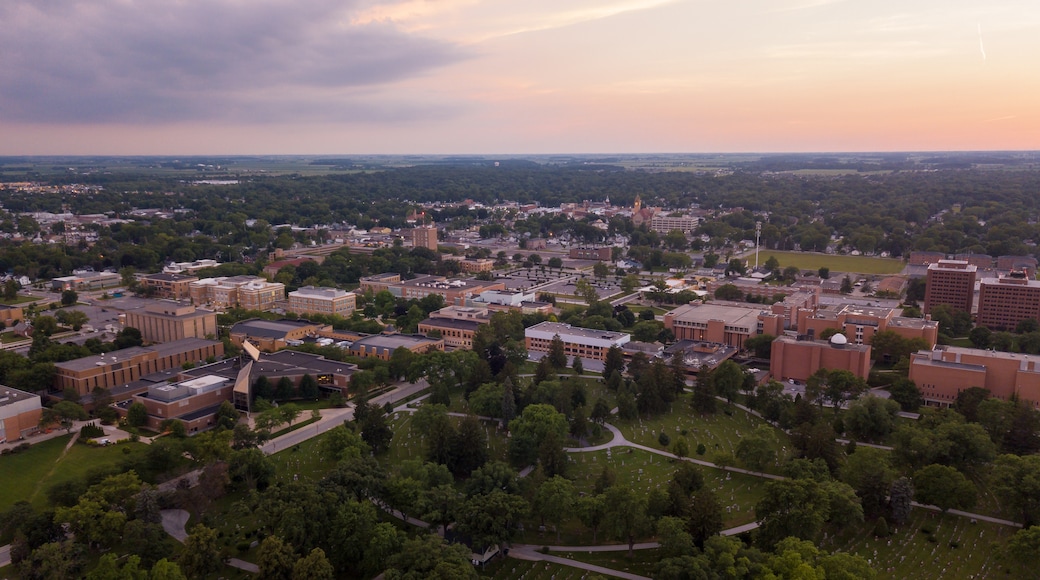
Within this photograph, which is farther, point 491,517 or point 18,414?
point 18,414

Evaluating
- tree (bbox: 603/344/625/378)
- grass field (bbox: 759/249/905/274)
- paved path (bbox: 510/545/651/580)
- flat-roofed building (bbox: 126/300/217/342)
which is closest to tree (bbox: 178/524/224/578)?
paved path (bbox: 510/545/651/580)

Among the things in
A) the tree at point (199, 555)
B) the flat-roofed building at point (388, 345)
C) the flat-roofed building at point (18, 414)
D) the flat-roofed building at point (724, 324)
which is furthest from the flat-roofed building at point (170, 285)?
the tree at point (199, 555)

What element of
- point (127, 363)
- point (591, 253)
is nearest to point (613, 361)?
point (127, 363)

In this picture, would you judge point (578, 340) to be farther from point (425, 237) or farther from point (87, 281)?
point (87, 281)

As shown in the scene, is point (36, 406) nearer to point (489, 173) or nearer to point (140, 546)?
point (140, 546)

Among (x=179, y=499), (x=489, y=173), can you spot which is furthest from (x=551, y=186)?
(x=179, y=499)

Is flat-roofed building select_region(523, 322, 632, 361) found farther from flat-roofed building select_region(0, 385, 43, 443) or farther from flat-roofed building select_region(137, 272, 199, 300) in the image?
flat-roofed building select_region(137, 272, 199, 300)

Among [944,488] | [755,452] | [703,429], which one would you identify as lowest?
[703,429]
